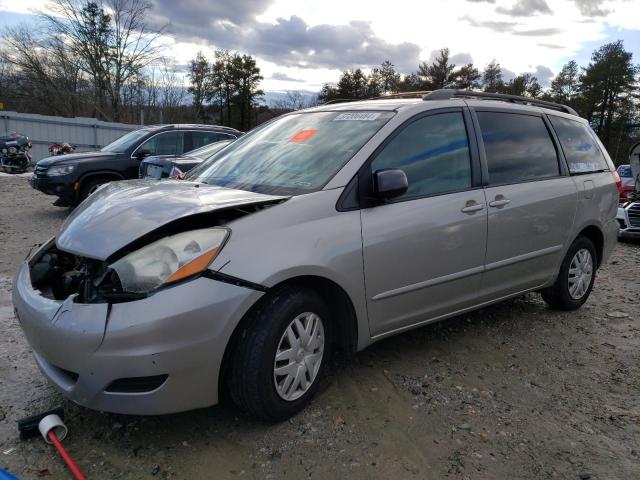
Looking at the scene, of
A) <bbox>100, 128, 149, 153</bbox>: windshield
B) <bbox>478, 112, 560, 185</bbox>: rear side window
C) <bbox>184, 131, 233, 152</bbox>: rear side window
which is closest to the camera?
<bbox>478, 112, 560, 185</bbox>: rear side window

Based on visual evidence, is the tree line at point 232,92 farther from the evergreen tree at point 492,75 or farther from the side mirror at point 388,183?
the side mirror at point 388,183

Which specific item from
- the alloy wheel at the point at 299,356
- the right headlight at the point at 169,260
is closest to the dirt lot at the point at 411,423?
the alloy wheel at the point at 299,356

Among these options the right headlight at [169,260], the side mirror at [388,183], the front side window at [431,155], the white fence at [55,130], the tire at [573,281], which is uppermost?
the white fence at [55,130]

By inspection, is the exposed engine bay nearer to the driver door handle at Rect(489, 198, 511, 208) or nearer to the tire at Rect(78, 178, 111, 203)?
the driver door handle at Rect(489, 198, 511, 208)

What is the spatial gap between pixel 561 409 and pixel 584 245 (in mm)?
2113

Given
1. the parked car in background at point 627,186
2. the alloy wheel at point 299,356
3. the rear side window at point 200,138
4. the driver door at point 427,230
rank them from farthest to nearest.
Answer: the parked car in background at point 627,186, the rear side window at point 200,138, the driver door at point 427,230, the alloy wheel at point 299,356

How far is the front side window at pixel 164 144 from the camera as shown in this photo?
921 cm

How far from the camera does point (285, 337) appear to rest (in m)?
2.57

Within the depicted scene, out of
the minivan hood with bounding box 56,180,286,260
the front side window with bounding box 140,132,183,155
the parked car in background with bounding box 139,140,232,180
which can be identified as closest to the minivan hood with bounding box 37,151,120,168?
the front side window with bounding box 140,132,183,155

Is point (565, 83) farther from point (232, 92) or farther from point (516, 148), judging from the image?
point (516, 148)

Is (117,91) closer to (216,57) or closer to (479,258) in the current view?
(216,57)

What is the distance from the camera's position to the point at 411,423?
2.76 metres

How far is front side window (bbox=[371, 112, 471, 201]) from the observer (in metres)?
3.14

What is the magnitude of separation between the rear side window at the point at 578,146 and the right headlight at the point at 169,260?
3.43m
